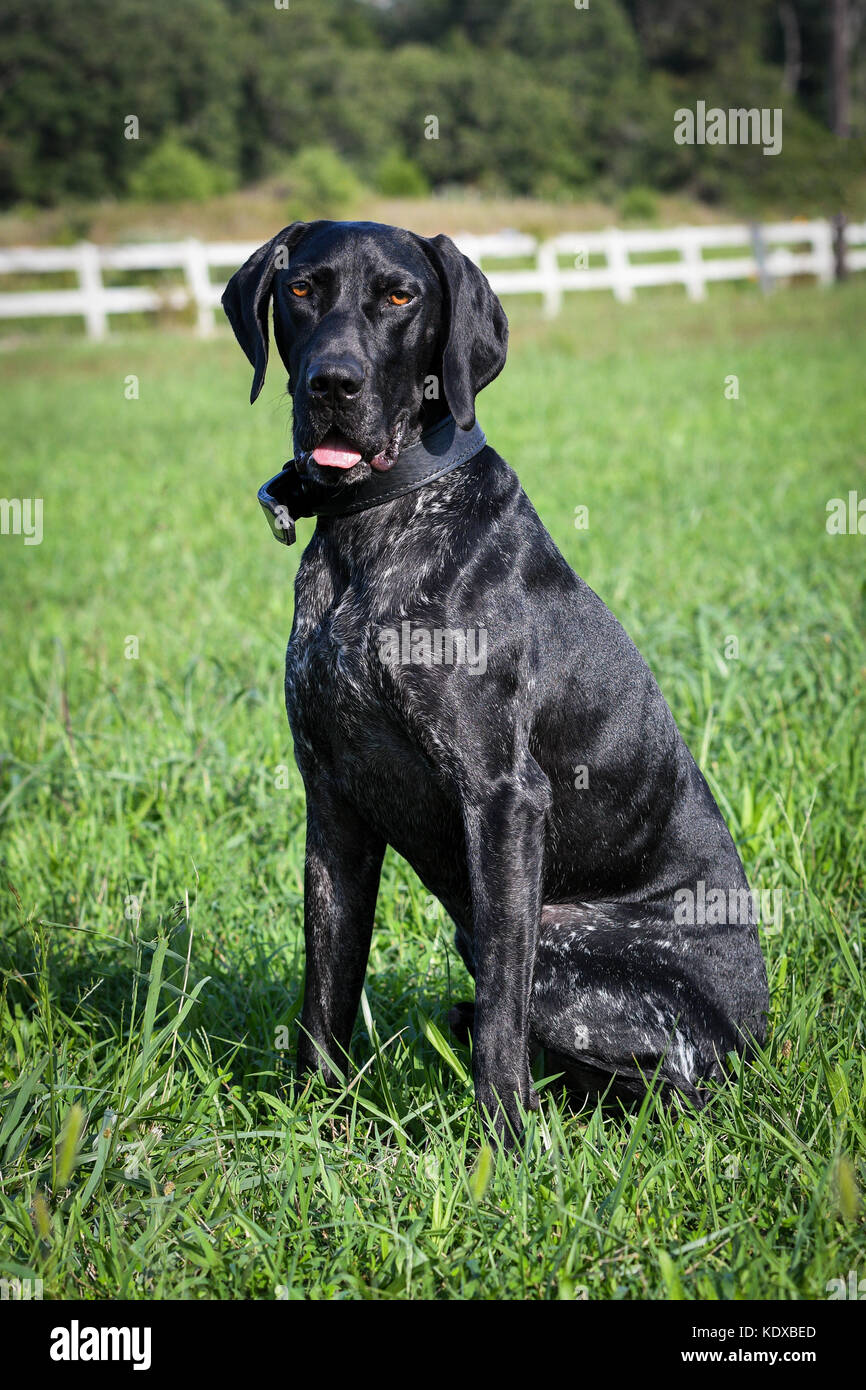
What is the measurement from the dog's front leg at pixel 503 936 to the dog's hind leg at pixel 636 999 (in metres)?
0.17

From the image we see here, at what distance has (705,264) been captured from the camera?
24141 mm

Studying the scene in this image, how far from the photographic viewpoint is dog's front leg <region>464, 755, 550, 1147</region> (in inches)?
93.4

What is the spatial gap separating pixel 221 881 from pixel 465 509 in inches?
63.4

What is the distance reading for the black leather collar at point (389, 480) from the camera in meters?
2.53

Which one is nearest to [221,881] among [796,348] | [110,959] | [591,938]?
[110,959]

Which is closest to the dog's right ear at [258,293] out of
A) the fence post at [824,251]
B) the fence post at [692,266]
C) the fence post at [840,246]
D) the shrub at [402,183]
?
the fence post at [692,266]

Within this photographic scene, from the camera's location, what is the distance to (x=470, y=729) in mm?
2387

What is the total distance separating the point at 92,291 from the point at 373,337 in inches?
787

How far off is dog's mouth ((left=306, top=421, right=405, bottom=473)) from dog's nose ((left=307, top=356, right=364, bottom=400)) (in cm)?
9

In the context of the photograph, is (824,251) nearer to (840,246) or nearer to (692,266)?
(840,246)

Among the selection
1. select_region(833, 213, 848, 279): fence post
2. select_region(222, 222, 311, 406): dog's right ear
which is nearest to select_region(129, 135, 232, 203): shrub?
select_region(833, 213, 848, 279): fence post

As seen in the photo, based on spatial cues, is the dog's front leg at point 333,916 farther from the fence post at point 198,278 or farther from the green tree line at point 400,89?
the green tree line at point 400,89

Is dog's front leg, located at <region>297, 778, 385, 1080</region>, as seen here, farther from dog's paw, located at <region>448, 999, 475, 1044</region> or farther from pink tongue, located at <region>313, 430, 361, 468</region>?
pink tongue, located at <region>313, 430, 361, 468</region>
